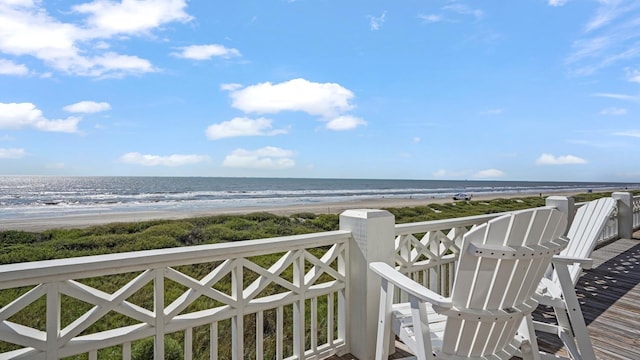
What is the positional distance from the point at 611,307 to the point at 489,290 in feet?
8.99

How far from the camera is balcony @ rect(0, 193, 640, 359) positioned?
1.29m

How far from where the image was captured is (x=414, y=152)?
96.8 ft

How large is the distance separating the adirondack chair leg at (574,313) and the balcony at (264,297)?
514 millimetres

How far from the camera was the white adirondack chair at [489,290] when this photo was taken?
138cm

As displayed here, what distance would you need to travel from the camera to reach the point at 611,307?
3.19 meters

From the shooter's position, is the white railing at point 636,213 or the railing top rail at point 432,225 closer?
the railing top rail at point 432,225

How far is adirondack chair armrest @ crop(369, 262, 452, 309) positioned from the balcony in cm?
46

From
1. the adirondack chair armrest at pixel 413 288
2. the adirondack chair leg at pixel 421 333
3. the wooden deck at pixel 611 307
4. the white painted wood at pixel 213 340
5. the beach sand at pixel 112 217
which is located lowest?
the beach sand at pixel 112 217

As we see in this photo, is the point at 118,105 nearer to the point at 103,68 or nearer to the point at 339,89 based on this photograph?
the point at 103,68

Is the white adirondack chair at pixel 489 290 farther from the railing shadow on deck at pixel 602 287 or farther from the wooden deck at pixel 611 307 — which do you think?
the railing shadow on deck at pixel 602 287

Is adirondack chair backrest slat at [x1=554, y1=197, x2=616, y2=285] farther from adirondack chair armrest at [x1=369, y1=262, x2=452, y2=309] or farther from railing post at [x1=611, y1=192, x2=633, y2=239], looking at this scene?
railing post at [x1=611, y1=192, x2=633, y2=239]

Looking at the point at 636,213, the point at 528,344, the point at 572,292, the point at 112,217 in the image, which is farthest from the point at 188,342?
the point at 112,217

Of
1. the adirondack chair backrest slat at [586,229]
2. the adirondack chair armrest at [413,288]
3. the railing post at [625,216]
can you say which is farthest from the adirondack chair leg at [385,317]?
the railing post at [625,216]

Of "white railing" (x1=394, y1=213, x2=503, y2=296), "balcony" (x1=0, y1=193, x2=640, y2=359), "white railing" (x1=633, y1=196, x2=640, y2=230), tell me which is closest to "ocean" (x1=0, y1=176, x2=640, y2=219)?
"white railing" (x1=633, y1=196, x2=640, y2=230)
